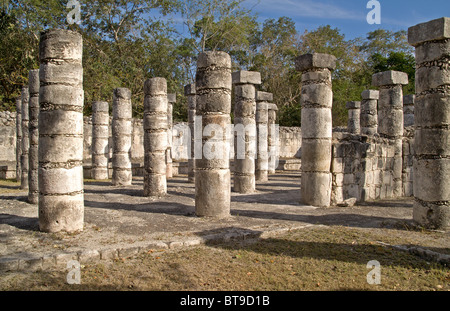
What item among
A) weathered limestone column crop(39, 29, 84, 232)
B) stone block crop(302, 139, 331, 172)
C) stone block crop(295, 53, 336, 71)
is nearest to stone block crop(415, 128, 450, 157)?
stone block crop(302, 139, 331, 172)

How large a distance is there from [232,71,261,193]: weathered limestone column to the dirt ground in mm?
1008

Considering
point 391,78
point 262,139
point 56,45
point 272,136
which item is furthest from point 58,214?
point 272,136

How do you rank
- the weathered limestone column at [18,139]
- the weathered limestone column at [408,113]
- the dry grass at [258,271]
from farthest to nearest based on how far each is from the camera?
the weathered limestone column at [408,113] < the weathered limestone column at [18,139] < the dry grass at [258,271]

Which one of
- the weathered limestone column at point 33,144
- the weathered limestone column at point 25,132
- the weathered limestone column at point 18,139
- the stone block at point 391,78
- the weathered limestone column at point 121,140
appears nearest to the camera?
the weathered limestone column at point 33,144

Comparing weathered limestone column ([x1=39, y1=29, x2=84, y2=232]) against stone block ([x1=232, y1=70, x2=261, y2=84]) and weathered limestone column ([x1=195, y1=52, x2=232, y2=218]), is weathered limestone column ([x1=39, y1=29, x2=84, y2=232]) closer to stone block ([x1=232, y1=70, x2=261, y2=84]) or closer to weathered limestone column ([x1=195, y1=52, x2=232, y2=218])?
weathered limestone column ([x1=195, y1=52, x2=232, y2=218])

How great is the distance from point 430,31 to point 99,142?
46.9 feet

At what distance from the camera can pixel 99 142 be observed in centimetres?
1792

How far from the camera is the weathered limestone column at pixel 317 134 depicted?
34.8 feet

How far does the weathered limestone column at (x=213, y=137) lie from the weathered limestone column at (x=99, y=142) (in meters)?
9.94

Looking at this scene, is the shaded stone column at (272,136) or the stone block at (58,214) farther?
the shaded stone column at (272,136)

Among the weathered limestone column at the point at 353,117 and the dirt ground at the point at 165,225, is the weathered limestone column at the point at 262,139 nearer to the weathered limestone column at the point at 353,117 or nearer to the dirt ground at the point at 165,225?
the dirt ground at the point at 165,225

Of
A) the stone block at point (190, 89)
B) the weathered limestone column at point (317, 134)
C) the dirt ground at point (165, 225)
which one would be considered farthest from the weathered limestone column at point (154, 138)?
the weathered limestone column at point (317, 134)

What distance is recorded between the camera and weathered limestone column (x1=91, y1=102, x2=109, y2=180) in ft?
58.6
